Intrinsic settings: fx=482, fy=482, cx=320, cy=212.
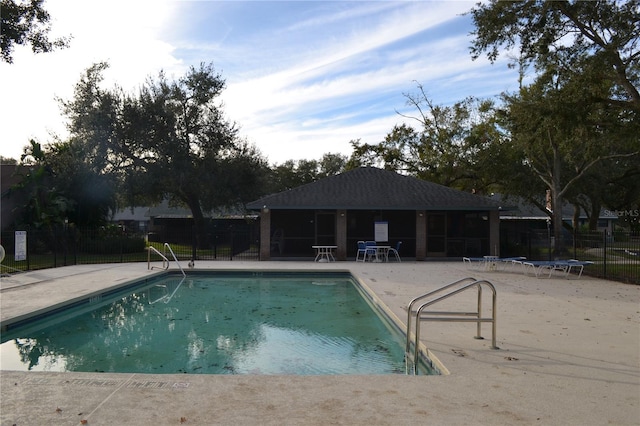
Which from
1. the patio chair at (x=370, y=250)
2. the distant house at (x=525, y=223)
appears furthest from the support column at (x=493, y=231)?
the patio chair at (x=370, y=250)

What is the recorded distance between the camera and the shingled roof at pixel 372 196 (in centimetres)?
2098

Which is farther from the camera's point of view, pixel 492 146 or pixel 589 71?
pixel 492 146

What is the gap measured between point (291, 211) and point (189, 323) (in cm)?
1495

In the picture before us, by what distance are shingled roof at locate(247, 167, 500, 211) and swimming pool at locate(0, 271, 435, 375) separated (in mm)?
7981

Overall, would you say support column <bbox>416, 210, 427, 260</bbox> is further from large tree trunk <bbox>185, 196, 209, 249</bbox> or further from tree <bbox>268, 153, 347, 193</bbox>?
tree <bbox>268, 153, 347, 193</bbox>

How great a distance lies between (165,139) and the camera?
26.0 metres

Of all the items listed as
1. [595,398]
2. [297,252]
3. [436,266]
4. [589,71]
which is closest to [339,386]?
[595,398]

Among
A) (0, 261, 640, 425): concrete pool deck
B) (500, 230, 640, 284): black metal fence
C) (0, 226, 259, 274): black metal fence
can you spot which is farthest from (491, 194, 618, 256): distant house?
(0, 226, 259, 274): black metal fence

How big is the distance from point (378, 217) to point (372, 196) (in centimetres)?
173

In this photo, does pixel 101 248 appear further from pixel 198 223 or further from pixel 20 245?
pixel 20 245

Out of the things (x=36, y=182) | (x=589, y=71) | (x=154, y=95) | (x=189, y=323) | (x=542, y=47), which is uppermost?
(x=154, y=95)

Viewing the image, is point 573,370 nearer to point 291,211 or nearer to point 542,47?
point 542,47

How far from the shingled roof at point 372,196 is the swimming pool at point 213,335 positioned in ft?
26.2

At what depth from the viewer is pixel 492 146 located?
29.2 m
